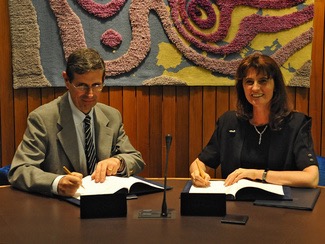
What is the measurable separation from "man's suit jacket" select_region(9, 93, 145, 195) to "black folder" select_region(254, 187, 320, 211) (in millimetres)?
802

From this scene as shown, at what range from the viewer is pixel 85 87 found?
2.64 m

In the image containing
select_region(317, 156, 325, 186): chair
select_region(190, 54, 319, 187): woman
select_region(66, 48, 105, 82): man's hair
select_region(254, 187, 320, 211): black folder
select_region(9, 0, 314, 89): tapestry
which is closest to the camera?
select_region(254, 187, 320, 211): black folder

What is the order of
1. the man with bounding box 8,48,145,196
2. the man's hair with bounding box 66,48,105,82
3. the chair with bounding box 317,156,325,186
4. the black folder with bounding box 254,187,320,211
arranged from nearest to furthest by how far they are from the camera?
the black folder with bounding box 254,187,320,211 < the man with bounding box 8,48,145,196 < the man's hair with bounding box 66,48,105,82 < the chair with bounding box 317,156,325,186

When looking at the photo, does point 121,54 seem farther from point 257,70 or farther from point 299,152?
point 299,152

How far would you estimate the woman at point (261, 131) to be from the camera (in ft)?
9.21

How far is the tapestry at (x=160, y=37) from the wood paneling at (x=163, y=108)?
0.25ft

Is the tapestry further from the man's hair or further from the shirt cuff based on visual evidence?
the shirt cuff

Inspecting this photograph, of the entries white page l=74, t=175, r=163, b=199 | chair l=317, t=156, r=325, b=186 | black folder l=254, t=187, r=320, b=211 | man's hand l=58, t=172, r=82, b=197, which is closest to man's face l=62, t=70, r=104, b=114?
white page l=74, t=175, r=163, b=199

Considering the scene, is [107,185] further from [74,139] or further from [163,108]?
[163,108]

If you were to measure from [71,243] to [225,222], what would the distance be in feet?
→ 1.94

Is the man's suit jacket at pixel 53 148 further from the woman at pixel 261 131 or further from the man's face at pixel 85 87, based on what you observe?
the woman at pixel 261 131

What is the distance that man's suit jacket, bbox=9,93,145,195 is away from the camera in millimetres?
2445

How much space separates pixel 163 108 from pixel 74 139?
4.29 ft

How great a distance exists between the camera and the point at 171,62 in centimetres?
378
